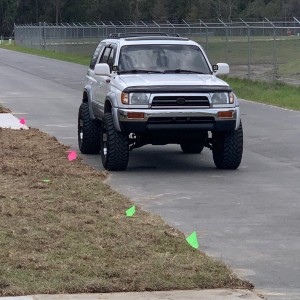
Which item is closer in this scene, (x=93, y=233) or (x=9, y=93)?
(x=93, y=233)

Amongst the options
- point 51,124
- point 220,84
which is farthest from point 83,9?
point 220,84

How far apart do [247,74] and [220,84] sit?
827 inches

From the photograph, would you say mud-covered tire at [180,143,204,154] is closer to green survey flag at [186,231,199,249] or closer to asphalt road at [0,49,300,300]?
asphalt road at [0,49,300,300]

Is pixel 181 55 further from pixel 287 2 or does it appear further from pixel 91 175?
pixel 287 2

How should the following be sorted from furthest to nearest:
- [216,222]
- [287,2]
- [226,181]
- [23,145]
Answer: [287,2], [23,145], [226,181], [216,222]

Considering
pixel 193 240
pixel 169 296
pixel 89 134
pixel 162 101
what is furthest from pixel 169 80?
pixel 169 296

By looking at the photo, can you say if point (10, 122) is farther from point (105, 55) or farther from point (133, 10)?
point (133, 10)

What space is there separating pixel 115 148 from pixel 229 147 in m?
1.60

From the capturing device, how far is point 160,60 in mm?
A: 14047

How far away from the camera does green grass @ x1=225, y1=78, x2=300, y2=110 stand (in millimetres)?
24980

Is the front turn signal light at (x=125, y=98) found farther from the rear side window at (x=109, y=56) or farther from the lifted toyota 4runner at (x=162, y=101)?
the rear side window at (x=109, y=56)

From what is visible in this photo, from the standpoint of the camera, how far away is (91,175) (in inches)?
498

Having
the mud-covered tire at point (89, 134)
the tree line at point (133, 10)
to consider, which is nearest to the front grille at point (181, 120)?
the mud-covered tire at point (89, 134)

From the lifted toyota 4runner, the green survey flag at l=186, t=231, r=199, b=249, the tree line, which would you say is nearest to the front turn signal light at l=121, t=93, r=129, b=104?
the lifted toyota 4runner
